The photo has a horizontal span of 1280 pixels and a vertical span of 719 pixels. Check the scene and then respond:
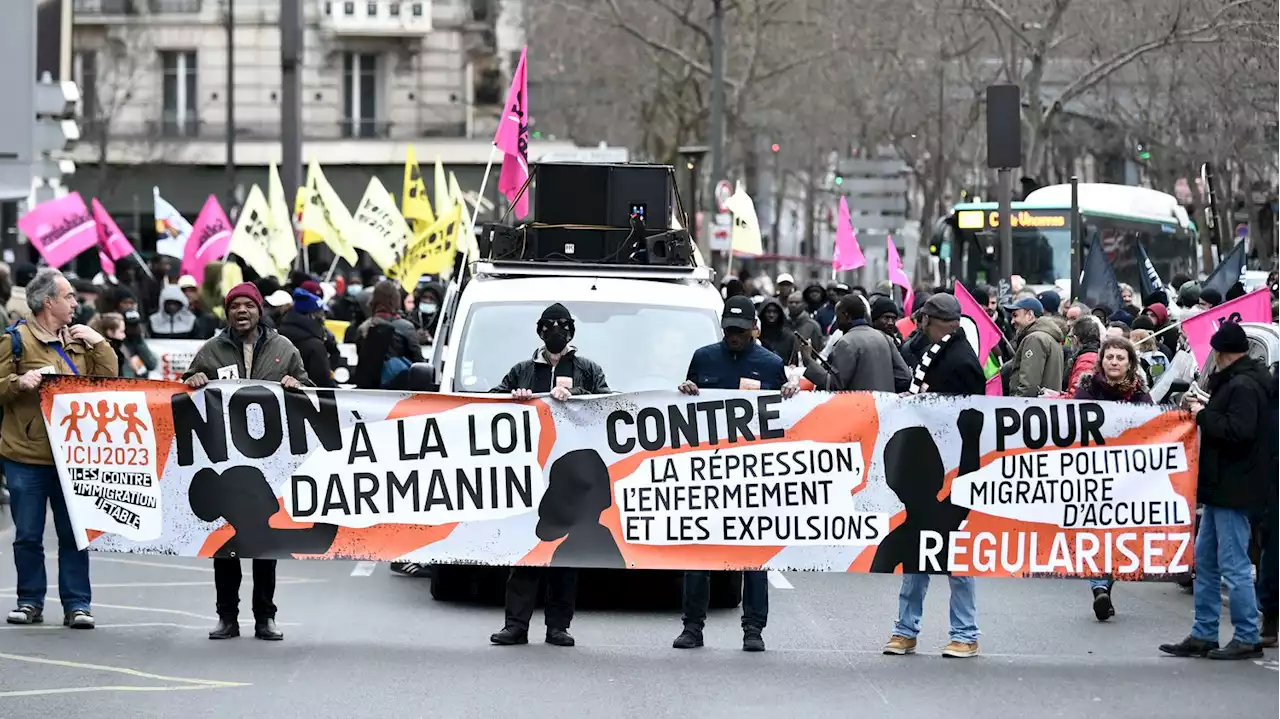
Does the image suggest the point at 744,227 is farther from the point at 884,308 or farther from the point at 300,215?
the point at 884,308

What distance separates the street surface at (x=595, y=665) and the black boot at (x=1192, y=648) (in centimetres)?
9

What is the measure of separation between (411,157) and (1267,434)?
2003 cm

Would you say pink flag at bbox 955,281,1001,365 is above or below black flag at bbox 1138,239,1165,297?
below

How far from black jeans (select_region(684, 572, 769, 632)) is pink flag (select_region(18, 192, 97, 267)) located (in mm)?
15333

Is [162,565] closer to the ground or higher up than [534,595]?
closer to the ground

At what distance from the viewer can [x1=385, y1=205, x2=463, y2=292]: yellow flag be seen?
25234mm

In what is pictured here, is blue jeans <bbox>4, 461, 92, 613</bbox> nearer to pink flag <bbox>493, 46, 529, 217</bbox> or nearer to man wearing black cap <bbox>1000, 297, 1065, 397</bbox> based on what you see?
man wearing black cap <bbox>1000, 297, 1065, 397</bbox>

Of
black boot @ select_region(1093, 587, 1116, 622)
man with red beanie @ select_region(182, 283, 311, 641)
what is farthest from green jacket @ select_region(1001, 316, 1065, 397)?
man with red beanie @ select_region(182, 283, 311, 641)

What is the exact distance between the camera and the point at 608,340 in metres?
13.6

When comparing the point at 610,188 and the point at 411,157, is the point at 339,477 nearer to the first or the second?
Result: the point at 610,188

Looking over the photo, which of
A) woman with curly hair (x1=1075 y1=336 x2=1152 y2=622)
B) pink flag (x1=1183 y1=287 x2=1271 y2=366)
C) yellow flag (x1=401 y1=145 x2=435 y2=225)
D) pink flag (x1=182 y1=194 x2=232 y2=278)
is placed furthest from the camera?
yellow flag (x1=401 y1=145 x2=435 y2=225)

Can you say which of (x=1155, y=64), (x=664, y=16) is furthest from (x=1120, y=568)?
(x=664, y=16)

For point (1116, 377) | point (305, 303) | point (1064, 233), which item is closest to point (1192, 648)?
point (1116, 377)

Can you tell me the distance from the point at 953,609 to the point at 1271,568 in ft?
5.99
